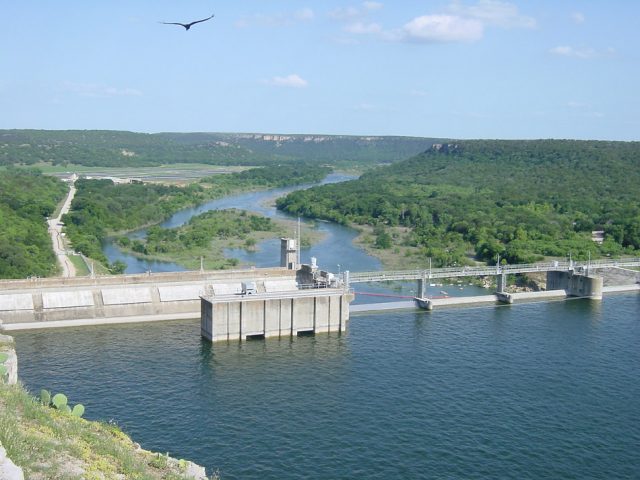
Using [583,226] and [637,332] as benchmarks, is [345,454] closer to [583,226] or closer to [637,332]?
[637,332]

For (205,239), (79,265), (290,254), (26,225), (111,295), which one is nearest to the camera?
(111,295)

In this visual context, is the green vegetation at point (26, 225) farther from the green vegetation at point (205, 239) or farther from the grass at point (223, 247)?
the grass at point (223, 247)

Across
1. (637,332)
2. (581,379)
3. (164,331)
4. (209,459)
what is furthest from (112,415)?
(637,332)

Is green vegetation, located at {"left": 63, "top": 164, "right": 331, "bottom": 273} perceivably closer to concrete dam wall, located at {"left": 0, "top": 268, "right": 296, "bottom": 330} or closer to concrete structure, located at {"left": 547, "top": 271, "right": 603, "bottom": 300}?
concrete dam wall, located at {"left": 0, "top": 268, "right": 296, "bottom": 330}

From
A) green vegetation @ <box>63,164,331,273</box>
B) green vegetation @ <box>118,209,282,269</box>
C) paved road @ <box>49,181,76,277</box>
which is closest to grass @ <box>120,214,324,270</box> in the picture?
green vegetation @ <box>118,209,282,269</box>

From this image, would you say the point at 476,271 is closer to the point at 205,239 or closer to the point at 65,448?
the point at 205,239

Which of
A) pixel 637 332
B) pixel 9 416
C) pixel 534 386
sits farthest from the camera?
pixel 637 332

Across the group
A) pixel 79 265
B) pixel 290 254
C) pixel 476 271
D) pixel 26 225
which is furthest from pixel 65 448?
pixel 26 225
